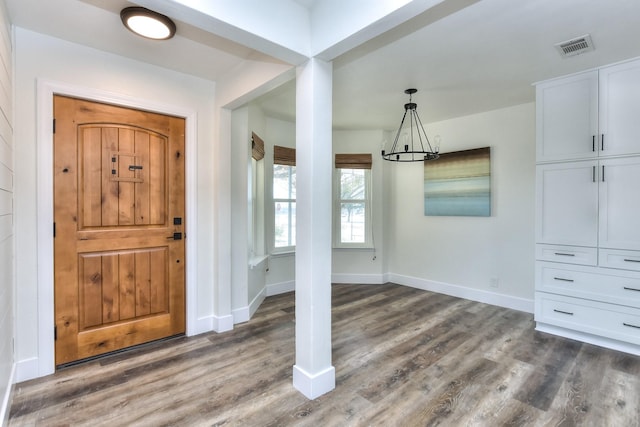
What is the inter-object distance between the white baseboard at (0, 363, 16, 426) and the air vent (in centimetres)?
421

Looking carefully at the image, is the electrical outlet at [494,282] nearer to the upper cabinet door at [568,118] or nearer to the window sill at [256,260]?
the upper cabinet door at [568,118]

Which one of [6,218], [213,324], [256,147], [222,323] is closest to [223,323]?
[222,323]

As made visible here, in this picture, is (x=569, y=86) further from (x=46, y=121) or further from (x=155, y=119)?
(x=46, y=121)

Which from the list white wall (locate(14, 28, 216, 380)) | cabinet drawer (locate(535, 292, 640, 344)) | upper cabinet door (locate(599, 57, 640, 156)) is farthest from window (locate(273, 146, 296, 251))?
upper cabinet door (locate(599, 57, 640, 156))

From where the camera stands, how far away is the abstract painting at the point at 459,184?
403 centimetres

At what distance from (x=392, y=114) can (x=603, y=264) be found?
8.88 ft

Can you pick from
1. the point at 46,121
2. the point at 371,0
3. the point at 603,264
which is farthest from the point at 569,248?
the point at 46,121

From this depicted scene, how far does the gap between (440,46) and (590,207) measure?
2026mm

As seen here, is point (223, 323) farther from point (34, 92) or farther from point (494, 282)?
point (494, 282)

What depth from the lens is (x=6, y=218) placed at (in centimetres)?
187

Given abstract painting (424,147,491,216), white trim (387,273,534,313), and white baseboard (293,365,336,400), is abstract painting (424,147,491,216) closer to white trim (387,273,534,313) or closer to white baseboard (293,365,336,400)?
white trim (387,273,534,313)

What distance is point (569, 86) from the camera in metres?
2.93

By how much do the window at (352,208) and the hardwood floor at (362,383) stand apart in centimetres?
194

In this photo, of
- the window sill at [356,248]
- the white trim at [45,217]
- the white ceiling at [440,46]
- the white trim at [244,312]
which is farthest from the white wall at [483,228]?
the white trim at [45,217]
